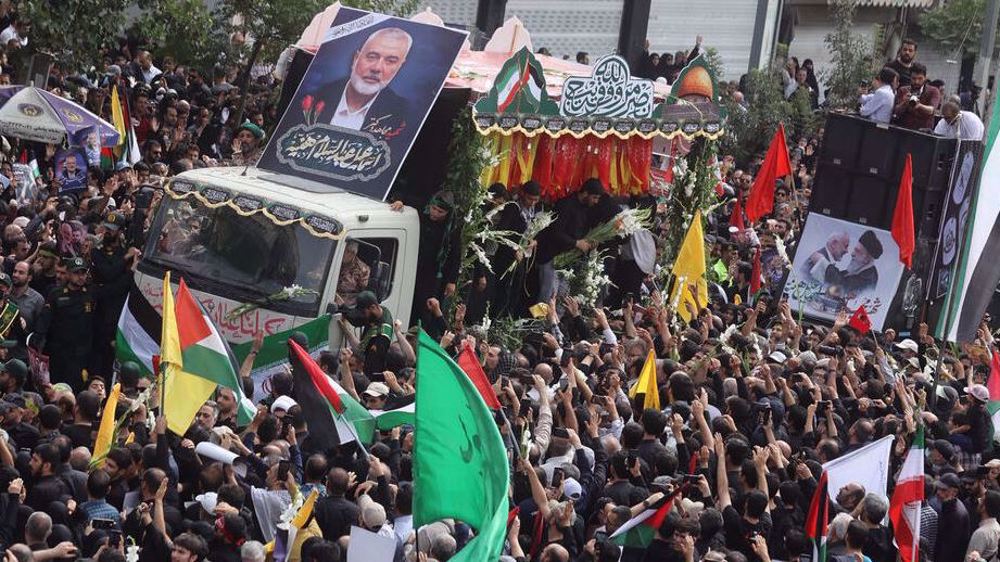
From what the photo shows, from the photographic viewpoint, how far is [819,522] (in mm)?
11086

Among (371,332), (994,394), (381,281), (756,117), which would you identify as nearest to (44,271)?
(381,281)

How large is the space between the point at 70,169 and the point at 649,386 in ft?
23.9

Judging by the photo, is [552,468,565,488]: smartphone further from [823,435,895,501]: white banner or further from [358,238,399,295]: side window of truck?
[358,238,399,295]: side window of truck

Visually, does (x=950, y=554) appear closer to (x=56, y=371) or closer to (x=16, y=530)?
(x=16, y=530)

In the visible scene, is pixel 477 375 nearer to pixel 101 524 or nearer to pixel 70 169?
pixel 101 524

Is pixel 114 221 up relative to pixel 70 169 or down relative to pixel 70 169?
up

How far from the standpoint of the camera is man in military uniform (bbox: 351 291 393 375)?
49.4 feet

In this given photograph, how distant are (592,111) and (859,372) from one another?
342 cm

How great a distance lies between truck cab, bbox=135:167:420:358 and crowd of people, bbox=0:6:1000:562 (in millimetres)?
300

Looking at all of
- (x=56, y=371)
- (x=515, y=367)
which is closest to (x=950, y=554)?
(x=515, y=367)

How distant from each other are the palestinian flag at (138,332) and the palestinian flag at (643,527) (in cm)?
497

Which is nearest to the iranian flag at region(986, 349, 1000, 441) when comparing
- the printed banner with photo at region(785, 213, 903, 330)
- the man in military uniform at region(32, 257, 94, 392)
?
the printed banner with photo at region(785, 213, 903, 330)

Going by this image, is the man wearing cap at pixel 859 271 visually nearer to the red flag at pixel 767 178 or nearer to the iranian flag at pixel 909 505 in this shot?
the red flag at pixel 767 178

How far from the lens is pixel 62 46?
65.8 feet
